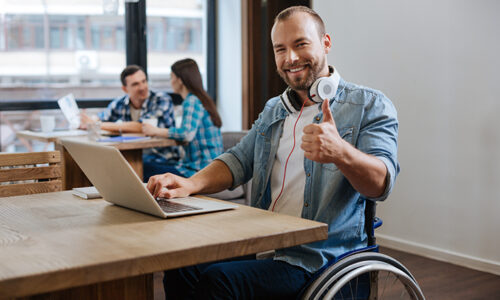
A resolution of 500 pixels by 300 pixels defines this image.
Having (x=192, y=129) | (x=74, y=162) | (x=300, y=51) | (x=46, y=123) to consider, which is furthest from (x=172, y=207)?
(x=46, y=123)

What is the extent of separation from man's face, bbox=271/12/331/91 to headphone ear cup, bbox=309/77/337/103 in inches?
4.7

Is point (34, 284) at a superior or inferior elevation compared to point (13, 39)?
inferior

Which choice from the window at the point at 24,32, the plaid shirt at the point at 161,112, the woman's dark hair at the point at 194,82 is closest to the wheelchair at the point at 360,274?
the woman's dark hair at the point at 194,82

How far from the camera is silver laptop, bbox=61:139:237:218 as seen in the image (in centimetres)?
132

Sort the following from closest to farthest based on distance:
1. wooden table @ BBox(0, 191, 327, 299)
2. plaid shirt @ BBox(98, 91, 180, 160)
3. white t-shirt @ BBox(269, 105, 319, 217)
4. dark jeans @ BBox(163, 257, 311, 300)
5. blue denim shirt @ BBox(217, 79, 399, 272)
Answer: wooden table @ BBox(0, 191, 327, 299), dark jeans @ BBox(163, 257, 311, 300), blue denim shirt @ BBox(217, 79, 399, 272), white t-shirt @ BBox(269, 105, 319, 217), plaid shirt @ BBox(98, 91, 180, 160)

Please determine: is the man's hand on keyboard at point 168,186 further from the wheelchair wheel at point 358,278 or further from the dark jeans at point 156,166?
the dark jeans at point 156,166

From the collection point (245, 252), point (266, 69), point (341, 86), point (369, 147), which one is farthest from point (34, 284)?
point (266, 69)

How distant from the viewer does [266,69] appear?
15.9ft

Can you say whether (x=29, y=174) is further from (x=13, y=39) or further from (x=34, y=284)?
(x=13, y=39)

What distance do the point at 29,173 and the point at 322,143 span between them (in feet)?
3.92

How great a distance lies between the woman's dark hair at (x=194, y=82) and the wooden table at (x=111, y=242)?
7.61 feet

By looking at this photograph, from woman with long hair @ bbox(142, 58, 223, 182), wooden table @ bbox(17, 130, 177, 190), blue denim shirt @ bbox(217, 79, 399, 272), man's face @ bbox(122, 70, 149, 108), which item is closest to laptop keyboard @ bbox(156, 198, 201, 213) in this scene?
blue denim shirt @ bbox(217, 79, 399, 272)

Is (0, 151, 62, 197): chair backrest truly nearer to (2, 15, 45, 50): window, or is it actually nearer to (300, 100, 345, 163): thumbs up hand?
(300, 100, 345, 163): thumbs up hand

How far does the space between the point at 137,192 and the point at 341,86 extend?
0.73 metres
